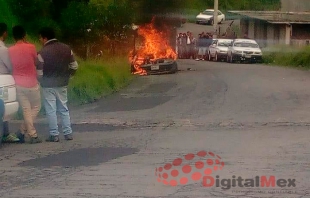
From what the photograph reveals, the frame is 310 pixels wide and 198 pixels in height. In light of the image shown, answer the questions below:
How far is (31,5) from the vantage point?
2316 centimetres

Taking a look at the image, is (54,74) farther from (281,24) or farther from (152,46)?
(281,24)

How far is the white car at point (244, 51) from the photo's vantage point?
39403 mm

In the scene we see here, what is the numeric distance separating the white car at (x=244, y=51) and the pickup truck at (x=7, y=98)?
95.8 ft

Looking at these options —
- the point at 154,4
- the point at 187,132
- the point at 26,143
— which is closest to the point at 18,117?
the point at 26,143

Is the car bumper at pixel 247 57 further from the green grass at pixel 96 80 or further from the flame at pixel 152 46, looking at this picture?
the green grass at pixel 96 80

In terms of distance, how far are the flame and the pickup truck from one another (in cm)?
1718

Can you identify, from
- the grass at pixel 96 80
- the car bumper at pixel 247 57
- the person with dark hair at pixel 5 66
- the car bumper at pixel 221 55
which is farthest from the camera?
the car bumper at pixel 221 55

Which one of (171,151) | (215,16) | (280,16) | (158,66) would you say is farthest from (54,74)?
(215,16)

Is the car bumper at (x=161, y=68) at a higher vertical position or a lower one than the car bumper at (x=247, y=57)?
higher

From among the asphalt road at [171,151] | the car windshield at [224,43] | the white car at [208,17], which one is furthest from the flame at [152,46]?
the white car at [208,17]

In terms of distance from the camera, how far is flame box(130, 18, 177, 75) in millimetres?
28688

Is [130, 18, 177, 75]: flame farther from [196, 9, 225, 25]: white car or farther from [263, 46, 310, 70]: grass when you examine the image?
[196, 9, 225, 25]: white car

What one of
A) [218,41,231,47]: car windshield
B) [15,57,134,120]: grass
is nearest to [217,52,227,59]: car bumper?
[218,41,231,47]: car windshield

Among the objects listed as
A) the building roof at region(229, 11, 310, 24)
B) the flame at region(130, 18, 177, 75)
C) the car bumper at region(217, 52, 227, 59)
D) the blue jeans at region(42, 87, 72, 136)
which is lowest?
the car bumper at region(217, 52, 227, 59)
